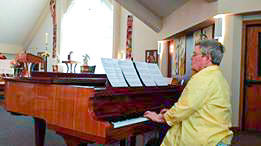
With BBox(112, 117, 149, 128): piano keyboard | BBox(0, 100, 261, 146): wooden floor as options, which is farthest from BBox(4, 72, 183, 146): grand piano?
BBox(0, 100, 261, 146): wooden floor

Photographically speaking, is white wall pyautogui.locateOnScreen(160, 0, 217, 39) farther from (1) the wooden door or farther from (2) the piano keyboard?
(2) the piano keyboard

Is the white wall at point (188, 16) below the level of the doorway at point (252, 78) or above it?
above

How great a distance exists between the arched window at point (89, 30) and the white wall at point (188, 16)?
11.8 ft

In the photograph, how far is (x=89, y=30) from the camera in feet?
38.2

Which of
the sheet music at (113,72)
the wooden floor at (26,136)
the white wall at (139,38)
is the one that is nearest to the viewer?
the sheet music at (113,72)

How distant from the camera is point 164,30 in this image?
7898mm

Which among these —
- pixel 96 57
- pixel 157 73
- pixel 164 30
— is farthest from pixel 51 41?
pixel 157 73

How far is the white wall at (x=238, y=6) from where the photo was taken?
4.73m

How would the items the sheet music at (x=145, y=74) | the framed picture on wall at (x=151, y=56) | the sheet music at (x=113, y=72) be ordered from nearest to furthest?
the sheet music at (x=113, y=72), the sheet music at (x=145, y=74), the framed picture on wall at (x=151, y=56)

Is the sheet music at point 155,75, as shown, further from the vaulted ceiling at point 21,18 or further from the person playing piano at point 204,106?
the vaulted ceiling at point 21,18

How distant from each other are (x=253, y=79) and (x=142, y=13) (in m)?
3.65

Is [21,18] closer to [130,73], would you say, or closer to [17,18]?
[17,18]

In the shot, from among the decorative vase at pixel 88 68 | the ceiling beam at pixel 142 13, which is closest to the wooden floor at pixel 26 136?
the decorative vase at pixel 88 68

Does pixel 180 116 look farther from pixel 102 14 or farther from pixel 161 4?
pixel 102 14
